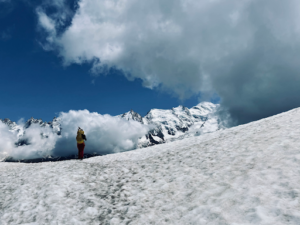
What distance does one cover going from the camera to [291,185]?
723 centimetres

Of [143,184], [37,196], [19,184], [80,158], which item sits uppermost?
[80,158]

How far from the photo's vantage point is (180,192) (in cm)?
929

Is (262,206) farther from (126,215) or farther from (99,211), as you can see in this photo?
(99,211)

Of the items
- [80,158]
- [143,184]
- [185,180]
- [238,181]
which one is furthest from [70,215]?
[80,158]

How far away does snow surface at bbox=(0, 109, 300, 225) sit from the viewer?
6.78 metres

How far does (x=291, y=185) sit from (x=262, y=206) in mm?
1787

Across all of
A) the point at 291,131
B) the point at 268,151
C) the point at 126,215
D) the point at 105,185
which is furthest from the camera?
the point at 291,131

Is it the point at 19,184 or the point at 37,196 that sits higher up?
the point at 19,184

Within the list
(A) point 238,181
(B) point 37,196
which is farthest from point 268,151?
(B) point 37,196

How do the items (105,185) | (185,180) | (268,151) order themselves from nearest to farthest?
(185,180)
(268,151)
(105,185)

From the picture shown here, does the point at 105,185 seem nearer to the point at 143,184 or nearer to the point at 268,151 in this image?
the point at 143,184

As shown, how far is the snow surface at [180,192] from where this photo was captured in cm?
678

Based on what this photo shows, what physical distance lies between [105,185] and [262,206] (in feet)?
28.8

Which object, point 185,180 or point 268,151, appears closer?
point 185,180
